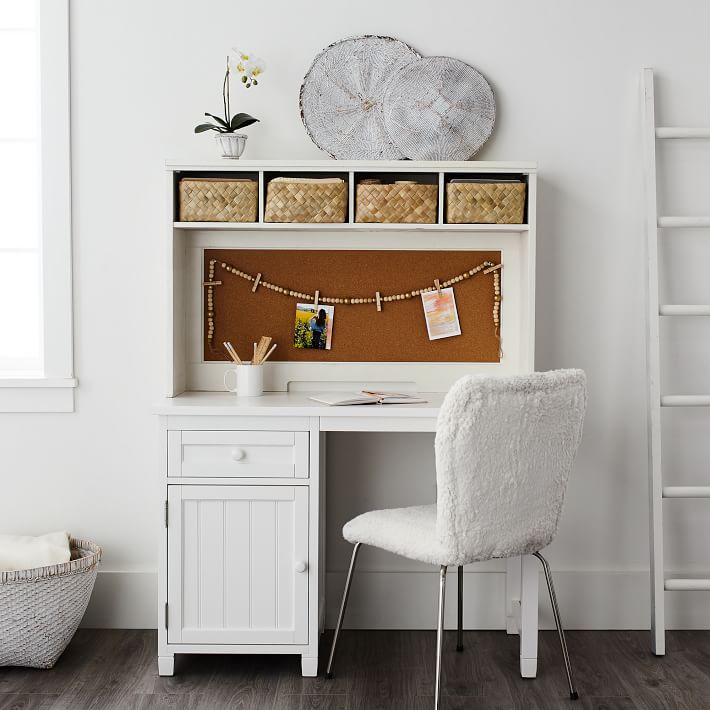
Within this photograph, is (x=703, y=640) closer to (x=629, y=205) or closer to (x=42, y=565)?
(x=629, y=205)

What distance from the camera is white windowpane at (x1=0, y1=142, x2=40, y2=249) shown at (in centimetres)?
295

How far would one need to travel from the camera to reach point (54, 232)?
9.29ft

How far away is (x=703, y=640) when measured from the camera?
280 centimetres

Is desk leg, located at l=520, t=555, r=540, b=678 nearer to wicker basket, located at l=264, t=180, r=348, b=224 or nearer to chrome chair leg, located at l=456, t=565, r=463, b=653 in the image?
chrome chair leg, located at l=456, t=565, r=463, b=653

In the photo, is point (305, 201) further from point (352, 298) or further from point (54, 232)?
point (54, 232)

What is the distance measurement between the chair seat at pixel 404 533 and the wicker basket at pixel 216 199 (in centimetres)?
99

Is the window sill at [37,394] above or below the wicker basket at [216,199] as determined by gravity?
below

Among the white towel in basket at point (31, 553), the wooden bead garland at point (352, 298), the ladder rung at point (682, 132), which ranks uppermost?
the ladder rung at point (682, 132)

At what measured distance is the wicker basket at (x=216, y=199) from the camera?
2596 mm

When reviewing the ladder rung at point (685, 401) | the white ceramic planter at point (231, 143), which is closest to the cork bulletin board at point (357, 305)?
the white ceramic planter at point (231, 143)

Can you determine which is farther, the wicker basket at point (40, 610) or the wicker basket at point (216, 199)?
the wicker basket at point (216, 199)

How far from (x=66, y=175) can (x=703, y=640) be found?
8.54ft

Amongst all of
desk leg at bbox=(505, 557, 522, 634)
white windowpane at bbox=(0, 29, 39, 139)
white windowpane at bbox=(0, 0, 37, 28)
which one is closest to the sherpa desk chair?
desk leg at bbox=(505, 557, 522, 634)

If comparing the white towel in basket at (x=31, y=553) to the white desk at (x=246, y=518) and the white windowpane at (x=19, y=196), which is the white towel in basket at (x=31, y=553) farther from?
the white windowpane at (x=19, y=196)
